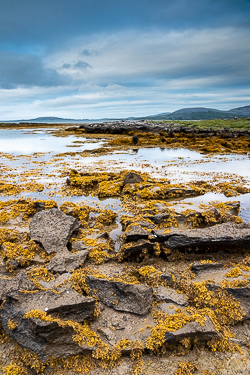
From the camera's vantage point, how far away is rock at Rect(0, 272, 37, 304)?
528 centimetres

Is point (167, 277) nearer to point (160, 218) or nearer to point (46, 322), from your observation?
point (46, 322)

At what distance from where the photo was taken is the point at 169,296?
5590 millimetres

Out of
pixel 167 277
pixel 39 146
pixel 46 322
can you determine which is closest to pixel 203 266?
pixel 167 277

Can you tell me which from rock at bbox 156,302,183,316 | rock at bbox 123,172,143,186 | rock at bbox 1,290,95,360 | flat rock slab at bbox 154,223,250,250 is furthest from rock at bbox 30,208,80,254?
rock at bbox 123,172,143,186

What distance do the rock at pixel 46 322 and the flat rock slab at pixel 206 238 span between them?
339cm

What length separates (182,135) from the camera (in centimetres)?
4888

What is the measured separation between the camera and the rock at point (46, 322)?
4340 mm

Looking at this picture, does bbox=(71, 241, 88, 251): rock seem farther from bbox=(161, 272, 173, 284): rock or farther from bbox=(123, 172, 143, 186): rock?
bbox=(123, 172, 143, 186): rock

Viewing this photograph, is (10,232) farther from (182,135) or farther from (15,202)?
(182,135)

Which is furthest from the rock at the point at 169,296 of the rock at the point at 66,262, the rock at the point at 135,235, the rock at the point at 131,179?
the rock at the point at 131,179

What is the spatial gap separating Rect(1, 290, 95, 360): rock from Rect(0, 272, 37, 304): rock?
0.29 meters

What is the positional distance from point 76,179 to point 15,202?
5.01 meters

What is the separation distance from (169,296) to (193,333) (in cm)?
112

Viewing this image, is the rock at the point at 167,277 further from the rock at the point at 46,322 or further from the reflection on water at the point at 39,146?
the reflection on water at the point at 39,146
